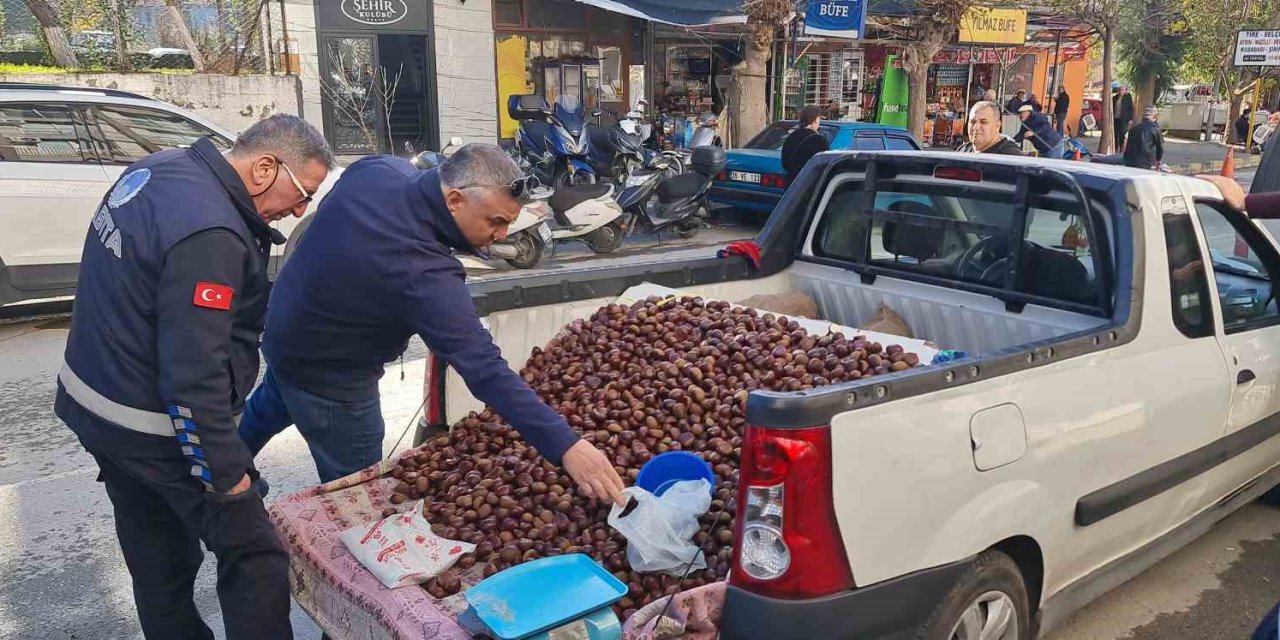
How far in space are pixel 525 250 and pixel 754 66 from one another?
6.40 metres

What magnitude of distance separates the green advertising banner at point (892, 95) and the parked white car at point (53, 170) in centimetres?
1922

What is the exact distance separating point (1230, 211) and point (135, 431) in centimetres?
411

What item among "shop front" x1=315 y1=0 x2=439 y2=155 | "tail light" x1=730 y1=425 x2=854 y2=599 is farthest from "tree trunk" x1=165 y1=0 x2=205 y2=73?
"tail light" x1=730 y1=425 x2=854 y2=599

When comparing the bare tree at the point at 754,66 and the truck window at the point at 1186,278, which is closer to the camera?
the truck window at the point at 1186,278

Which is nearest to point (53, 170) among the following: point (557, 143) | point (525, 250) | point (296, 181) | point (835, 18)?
point (525, 250)

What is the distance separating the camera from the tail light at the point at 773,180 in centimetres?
1246

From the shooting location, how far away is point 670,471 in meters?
3.12

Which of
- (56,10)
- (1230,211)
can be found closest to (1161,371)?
(1230,211)

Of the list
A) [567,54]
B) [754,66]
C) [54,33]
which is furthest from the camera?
[567,54]

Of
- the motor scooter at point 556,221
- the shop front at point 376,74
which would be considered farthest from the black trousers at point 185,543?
the shop front at point 376,74

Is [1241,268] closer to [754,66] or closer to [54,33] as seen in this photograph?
[754,66]

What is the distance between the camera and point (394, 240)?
295cm

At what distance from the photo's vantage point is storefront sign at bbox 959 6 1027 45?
913 inches

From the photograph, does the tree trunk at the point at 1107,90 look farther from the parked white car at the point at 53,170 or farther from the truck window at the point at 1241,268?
the parked white car at the point at 53,170
